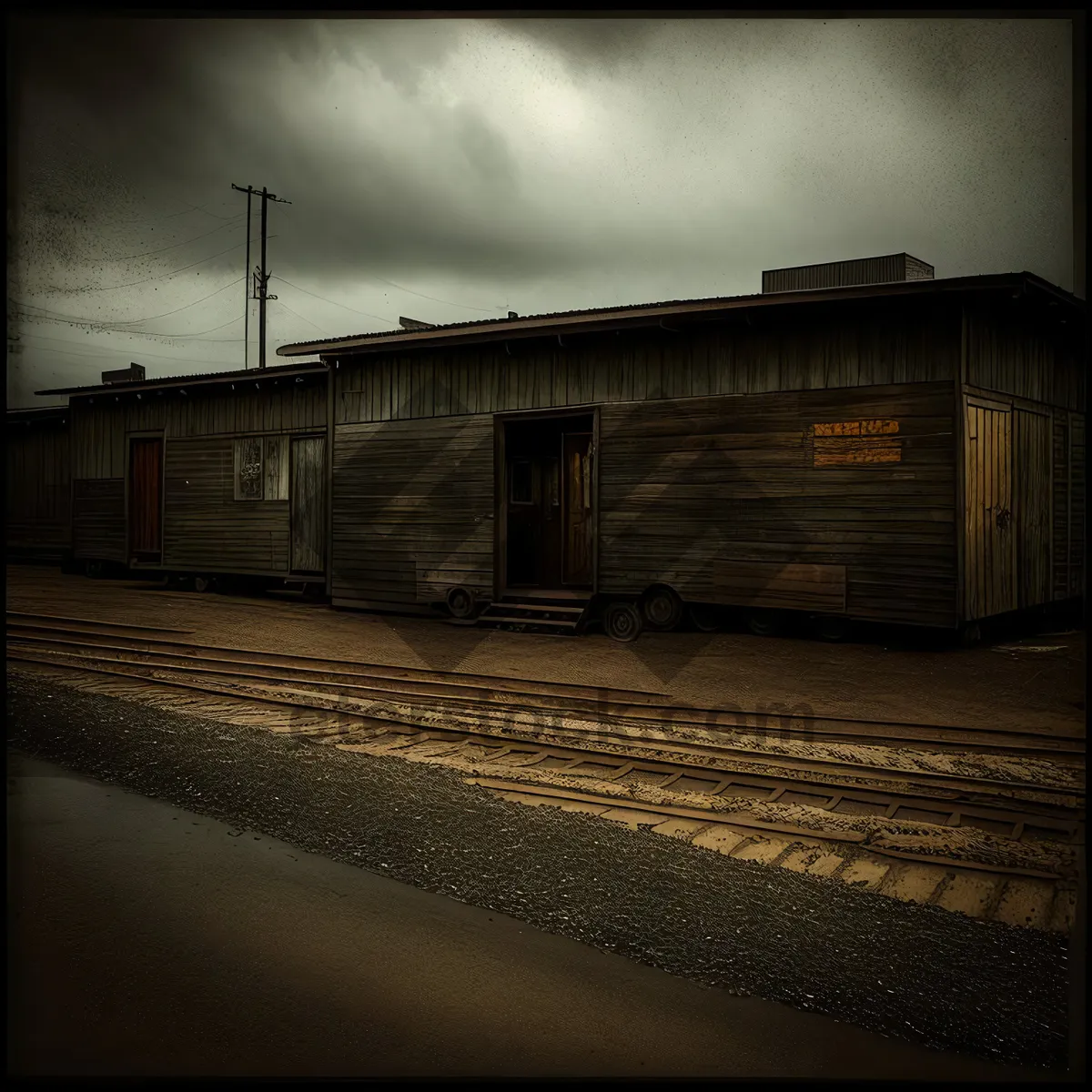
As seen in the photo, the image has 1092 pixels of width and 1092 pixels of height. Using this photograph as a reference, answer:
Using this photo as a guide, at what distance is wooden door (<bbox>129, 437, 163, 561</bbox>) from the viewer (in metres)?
20.0

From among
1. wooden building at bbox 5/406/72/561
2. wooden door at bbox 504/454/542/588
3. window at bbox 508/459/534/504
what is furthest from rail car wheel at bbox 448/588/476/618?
wooden building at bbox 5/406/72/561

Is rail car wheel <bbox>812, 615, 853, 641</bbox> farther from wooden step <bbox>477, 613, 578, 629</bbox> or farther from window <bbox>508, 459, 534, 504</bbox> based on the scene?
window <bbox>508, 459, 534, 504</bbox>

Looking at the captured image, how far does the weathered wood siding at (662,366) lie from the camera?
1080 cm

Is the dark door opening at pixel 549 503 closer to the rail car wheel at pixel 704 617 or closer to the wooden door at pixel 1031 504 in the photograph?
the rail car wheel at pixel 704 617

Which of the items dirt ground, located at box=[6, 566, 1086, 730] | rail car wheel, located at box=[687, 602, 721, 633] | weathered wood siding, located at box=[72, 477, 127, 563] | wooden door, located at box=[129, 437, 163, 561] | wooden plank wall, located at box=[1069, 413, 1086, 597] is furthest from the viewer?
weathered wood siding, located at box=[72, 477, 127, 563]

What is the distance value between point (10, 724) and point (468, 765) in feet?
14.0

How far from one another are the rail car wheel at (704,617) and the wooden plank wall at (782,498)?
0.36 metres

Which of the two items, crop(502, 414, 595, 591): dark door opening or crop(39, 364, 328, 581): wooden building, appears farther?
crop(39, 364, 328, 581): wooden building

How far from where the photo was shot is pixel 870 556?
10.9 meters

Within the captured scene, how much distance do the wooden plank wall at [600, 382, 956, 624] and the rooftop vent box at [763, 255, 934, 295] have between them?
3.95 m

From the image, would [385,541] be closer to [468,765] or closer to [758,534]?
[758,534]

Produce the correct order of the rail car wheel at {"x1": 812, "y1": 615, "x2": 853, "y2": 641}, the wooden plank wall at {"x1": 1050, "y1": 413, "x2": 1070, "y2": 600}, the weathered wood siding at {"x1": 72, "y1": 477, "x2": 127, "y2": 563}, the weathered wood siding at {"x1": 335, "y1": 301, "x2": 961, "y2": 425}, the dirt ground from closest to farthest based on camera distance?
the dirt ground, the weathered wood siding at {"x1": 335, "y1": 301, "x2": 961, "y2": 425}, the rail car wheel at {"x1": 812, "y1": 615, "x2": 853, "y2": 641}, the wooden plank wall at {"x1": 1050, "y1": 413, "x2": 1070, "y2": 600}, the weathered wood siding at {"x1": 72, "y1": 477, "x2": 127, "y2": 563}

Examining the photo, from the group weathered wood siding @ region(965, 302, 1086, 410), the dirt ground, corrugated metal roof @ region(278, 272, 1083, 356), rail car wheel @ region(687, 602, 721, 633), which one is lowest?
the dirt ground

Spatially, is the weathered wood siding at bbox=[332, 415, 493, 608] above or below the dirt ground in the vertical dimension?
above
